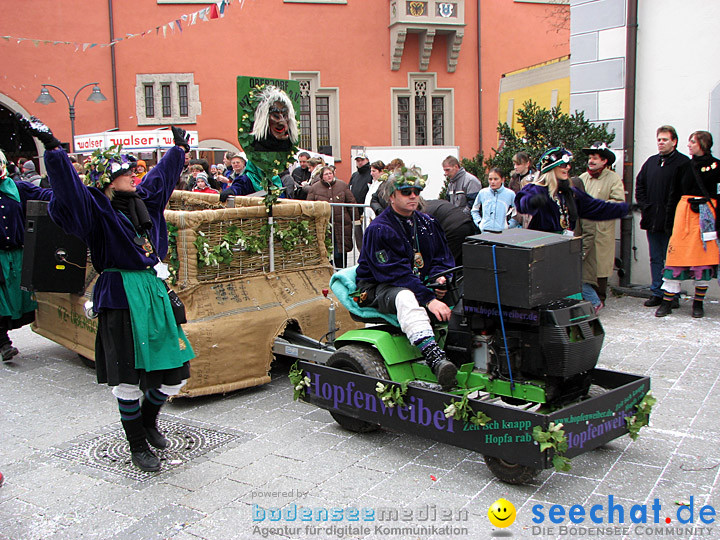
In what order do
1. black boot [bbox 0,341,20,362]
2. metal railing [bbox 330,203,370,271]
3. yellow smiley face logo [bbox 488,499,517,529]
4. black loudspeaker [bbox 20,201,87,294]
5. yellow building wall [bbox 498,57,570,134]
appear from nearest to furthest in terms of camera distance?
1. yellow smiley face logo [bbox 488,499,517,529]
2. black loudspeaker [bbox 20,201,87,294]
3. black boot [bbox 0,341,20,362]
4. metal railing [bbox 330,203,370,271]
5. yellow building wall [bbox 498,57,570,134]

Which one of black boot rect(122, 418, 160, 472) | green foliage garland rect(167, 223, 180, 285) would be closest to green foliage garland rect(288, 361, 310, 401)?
black boot rect(122, 418, 160, 472)

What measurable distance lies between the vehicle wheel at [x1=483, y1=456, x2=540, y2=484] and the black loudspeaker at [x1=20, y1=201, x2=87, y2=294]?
13.9 ft

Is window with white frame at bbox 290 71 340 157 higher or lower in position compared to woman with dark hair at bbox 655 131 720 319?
higher

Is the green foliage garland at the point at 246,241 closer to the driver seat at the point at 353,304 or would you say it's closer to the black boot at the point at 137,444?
the driver seat at the point at 353,304

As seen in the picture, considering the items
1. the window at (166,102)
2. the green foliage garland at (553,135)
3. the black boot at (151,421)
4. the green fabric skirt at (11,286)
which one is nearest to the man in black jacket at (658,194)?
the green foliage garland at (553,135)

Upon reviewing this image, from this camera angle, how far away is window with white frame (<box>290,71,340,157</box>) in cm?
A: 2197

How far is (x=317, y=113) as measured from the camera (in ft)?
73.8

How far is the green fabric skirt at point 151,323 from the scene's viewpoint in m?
4.09

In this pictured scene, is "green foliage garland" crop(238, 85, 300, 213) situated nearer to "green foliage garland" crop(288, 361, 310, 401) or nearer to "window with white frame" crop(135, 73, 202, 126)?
"green foliage garland" crop(288, 361, 310, 401)

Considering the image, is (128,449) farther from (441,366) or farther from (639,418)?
(639,418)

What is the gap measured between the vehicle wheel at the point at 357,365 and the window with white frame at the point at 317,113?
17664 millimetres

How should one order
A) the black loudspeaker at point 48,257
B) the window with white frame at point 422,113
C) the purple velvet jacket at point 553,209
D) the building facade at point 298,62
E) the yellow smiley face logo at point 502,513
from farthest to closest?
the window with white frame at point 422,113 → the building facade at point 298,62 → the black loudspeaker at point 48,257 → the purple velvet jacket at point 553,209 → the yellow smiley face logo at point 502,513

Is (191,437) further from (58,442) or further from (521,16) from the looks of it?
(521,16)

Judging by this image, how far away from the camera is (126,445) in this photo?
183 inches
